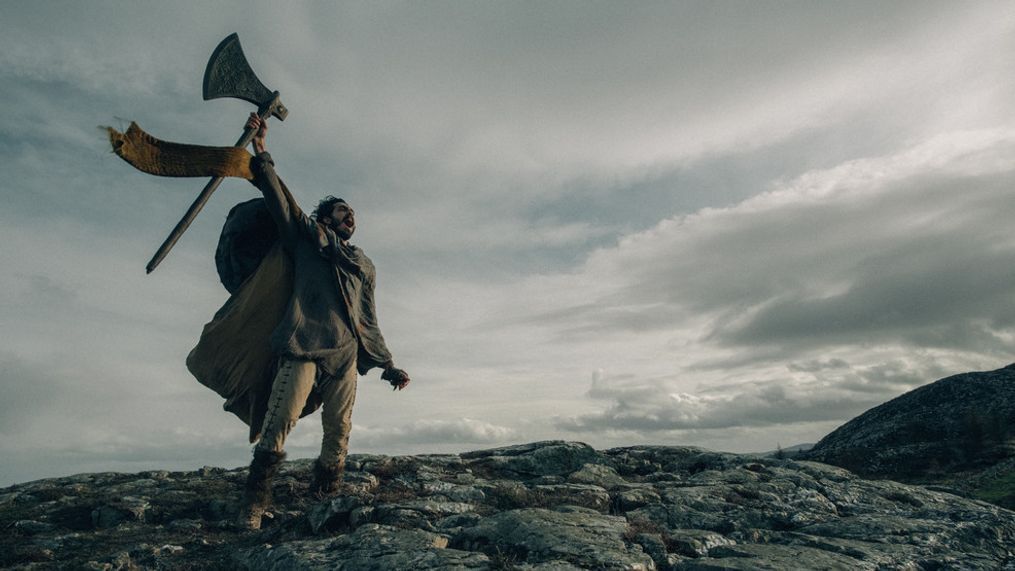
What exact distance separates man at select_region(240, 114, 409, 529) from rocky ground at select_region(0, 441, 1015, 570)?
1.92 ft

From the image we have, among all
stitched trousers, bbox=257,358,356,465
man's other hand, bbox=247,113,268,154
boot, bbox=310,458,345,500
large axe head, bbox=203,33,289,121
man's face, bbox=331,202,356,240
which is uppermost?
large axe head, bbox=203,33,289,121

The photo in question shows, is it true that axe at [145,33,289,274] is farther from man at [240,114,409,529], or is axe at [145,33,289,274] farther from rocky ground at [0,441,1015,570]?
rocky ground at [0,441,1015,570]

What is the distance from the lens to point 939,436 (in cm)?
1847

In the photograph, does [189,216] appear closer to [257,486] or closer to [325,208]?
[325,208]

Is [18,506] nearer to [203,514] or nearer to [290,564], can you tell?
[203,514]

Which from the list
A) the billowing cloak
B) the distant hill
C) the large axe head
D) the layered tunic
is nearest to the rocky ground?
the billowing cloak

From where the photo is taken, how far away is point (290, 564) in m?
5.20

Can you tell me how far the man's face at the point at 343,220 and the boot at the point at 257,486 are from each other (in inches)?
108

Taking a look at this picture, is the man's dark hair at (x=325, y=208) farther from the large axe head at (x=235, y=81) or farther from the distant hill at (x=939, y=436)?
the distant hill at (x=939, y=436)

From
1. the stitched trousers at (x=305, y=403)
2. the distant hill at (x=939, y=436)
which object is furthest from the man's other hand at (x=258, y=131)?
the distant hill at (x=939, y=436)

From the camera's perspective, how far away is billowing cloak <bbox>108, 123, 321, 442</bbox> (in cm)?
A: 754

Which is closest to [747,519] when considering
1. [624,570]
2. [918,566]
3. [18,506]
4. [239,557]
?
[918,566]

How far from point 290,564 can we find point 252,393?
2939mm

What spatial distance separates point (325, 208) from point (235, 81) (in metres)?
1.85
